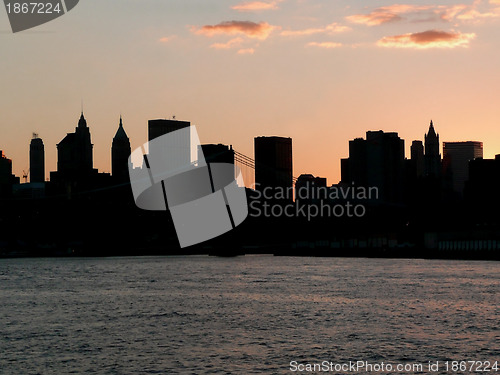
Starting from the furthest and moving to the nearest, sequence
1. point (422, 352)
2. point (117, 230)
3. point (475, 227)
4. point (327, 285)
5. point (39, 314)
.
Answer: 1. point (475, 227)
2. point (117, 230)
3. point (327, 285)
4. point (39, 314)
5. point (422, 352)

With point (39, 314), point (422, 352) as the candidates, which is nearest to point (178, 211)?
point (39, 314)

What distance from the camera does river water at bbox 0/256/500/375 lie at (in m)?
30.9

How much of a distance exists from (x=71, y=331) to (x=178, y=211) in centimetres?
10682

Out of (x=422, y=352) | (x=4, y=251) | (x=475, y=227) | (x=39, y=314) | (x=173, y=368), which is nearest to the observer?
(x=173, y=368)

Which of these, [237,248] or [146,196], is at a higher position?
[146,196]

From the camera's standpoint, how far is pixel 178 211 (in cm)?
14625

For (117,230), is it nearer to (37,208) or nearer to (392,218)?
(37,208)

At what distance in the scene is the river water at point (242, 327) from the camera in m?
Answer: 30.9

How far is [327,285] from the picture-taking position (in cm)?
6944

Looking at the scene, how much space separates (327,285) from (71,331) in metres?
33.2

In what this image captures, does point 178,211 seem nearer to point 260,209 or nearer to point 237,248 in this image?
point 237,248

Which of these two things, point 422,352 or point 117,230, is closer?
point 422,352

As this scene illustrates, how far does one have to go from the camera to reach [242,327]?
40250 mm

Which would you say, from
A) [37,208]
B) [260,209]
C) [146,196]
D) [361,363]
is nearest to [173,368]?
[361,363]
